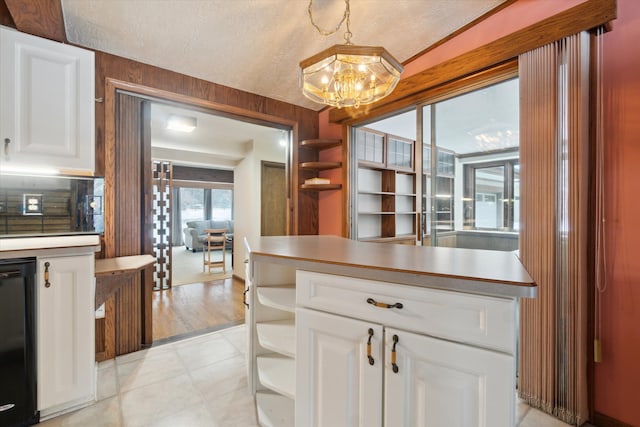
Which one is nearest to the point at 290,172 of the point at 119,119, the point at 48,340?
the point at 119,119

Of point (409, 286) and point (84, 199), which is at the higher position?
point (84, 199)

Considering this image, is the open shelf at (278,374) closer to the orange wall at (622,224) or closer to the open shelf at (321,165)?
the orange wall at (622,224)

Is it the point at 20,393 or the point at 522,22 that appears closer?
the point at 20,393

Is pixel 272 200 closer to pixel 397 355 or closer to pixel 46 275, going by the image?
pixel 46 275

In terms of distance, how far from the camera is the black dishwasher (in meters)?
1.44

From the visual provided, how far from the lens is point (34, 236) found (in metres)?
1.85

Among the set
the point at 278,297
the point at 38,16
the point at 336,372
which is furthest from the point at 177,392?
the point at 38,16

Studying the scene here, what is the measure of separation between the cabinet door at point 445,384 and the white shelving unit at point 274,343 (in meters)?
0.52

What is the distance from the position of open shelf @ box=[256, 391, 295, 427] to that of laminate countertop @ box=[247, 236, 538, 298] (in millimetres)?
833

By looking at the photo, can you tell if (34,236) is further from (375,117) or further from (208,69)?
(375,117)

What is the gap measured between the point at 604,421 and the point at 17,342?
3.24 meters

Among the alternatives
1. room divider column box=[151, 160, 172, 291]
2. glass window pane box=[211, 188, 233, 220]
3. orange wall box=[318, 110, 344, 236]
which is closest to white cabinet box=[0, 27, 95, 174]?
orange wall box=[318, 110, 344, 236]

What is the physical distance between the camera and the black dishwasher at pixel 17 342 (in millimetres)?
1441

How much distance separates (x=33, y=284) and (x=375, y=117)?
9.48ft
